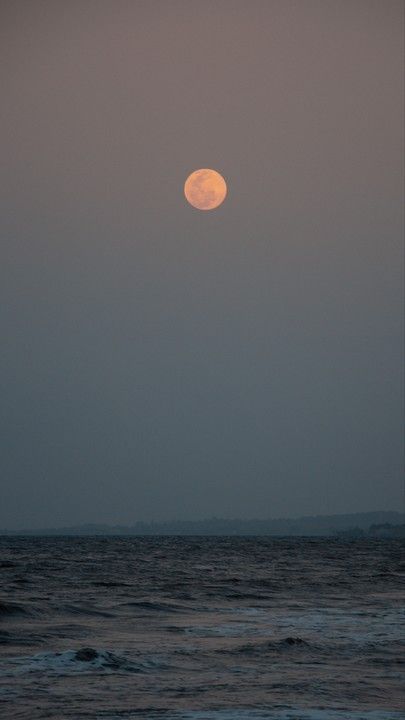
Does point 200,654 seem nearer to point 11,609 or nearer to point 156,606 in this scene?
point 11,609

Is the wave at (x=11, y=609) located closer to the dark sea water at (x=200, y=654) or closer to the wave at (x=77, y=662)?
the dark sea water at (x=200, y=654)

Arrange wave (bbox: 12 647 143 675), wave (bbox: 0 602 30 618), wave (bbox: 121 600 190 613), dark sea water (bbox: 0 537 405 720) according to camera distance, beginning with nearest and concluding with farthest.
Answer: dark sea water (bbox: 0 537 405 720), wave (bbox: 12 647 143 675), wave (bbox: 0 602 30 618), wave (bbox: 121 600 190 613)

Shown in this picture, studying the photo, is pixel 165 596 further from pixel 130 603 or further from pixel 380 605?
pixel 380 605

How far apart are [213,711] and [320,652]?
8643 millimetres

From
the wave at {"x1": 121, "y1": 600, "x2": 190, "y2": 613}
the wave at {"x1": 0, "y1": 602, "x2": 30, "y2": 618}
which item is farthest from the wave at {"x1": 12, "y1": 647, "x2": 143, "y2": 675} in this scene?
the wave at {"x1": 121, "y1": 600, "x2": 190, "y2": 613}

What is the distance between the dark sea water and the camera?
16766 millimetres

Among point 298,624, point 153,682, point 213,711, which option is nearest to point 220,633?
point 298,624

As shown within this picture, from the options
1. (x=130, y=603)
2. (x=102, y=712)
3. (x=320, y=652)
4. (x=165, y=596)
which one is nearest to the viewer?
(x=102, y=712)

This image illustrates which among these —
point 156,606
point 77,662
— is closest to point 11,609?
point 156,606

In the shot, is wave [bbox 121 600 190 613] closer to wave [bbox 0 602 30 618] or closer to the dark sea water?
the dark sea water

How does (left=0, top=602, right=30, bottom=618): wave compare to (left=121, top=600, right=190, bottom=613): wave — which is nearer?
(left=0, top=602, right=30, bottom=618): wave

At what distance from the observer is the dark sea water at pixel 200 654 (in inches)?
660

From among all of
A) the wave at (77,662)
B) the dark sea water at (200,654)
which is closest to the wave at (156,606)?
the dark sea water at (200,654)

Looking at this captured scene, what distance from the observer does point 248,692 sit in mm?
18281
